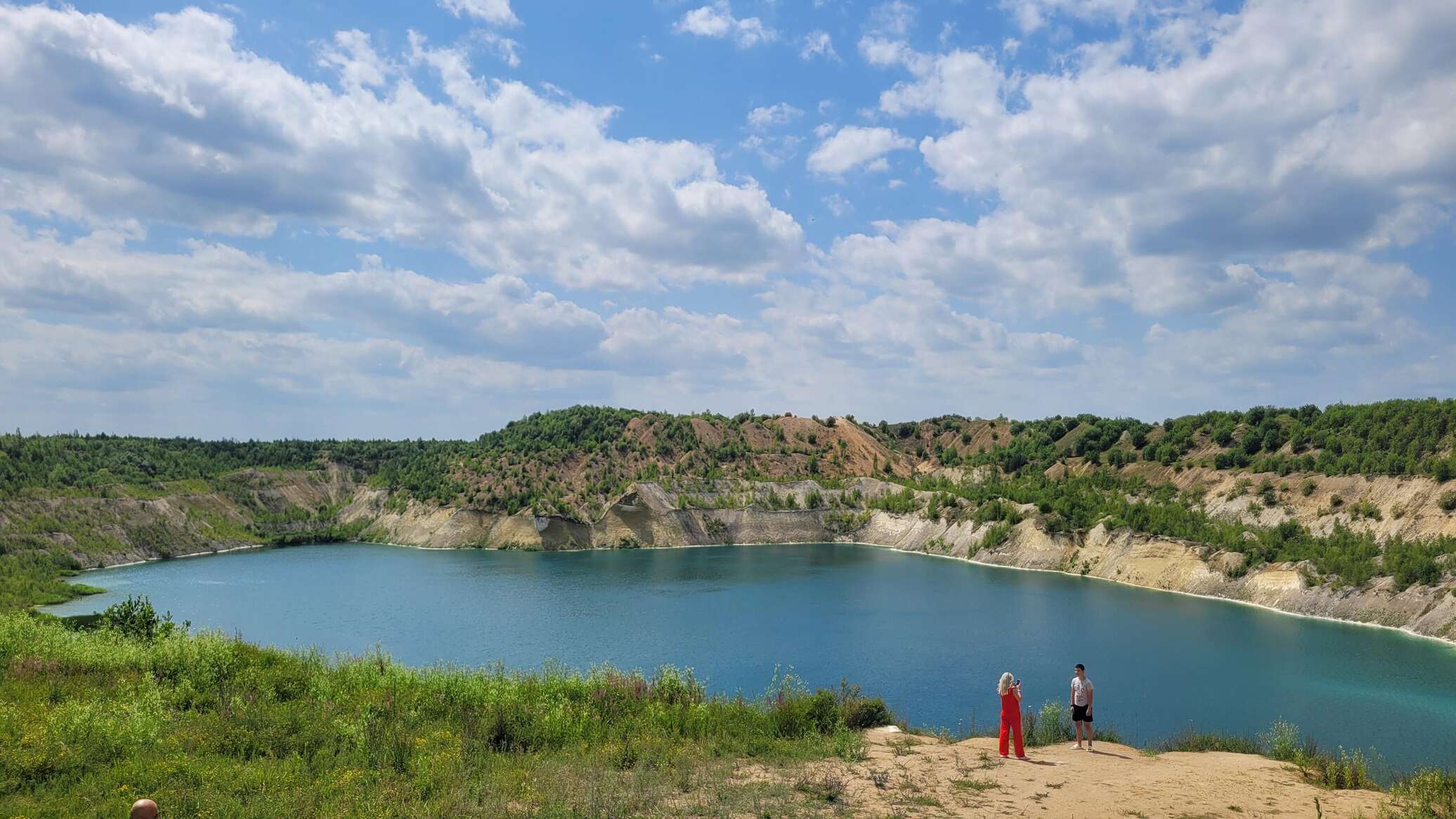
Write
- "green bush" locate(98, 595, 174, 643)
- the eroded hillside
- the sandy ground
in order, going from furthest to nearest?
the eroded hillside
"green bush" locate(98, 595, 174, 643)
the sandy ground

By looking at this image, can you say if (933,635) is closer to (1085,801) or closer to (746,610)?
(746,610)

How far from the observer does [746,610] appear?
54.8m

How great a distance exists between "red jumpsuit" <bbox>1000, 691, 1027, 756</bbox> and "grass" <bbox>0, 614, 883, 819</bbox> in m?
3.46

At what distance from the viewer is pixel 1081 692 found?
709 inches

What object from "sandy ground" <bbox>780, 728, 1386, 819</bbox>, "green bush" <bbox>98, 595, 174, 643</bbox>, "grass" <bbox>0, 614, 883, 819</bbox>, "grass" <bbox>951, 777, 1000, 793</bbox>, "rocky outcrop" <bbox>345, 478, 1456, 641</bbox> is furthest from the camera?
"rocky outcrop" <bbox>345, 478, 1456, 641</bbox>

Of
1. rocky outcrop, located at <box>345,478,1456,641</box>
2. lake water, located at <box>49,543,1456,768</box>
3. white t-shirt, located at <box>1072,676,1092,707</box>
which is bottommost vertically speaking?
→ lake water, located at <box>49,543,1456,768</box>

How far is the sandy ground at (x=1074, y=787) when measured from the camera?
1320 cm

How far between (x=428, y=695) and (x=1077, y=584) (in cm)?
6004

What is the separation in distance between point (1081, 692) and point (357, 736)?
Answer: 15.6 meters

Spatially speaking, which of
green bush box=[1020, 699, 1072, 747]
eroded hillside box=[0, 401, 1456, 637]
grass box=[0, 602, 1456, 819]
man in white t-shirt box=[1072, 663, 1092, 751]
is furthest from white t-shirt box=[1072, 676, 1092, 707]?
eroded hillside box=[0, 401, 1456, 637]

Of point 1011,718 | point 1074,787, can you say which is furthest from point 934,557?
point 1074,787

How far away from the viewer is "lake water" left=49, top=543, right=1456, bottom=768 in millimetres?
30828

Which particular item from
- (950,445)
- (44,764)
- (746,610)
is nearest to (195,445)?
(746,610)

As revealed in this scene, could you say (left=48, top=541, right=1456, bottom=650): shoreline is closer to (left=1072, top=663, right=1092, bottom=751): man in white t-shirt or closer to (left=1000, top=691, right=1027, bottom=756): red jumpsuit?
(left=1072, top=663, right=1092, bottom=751): man in white t-shirt
